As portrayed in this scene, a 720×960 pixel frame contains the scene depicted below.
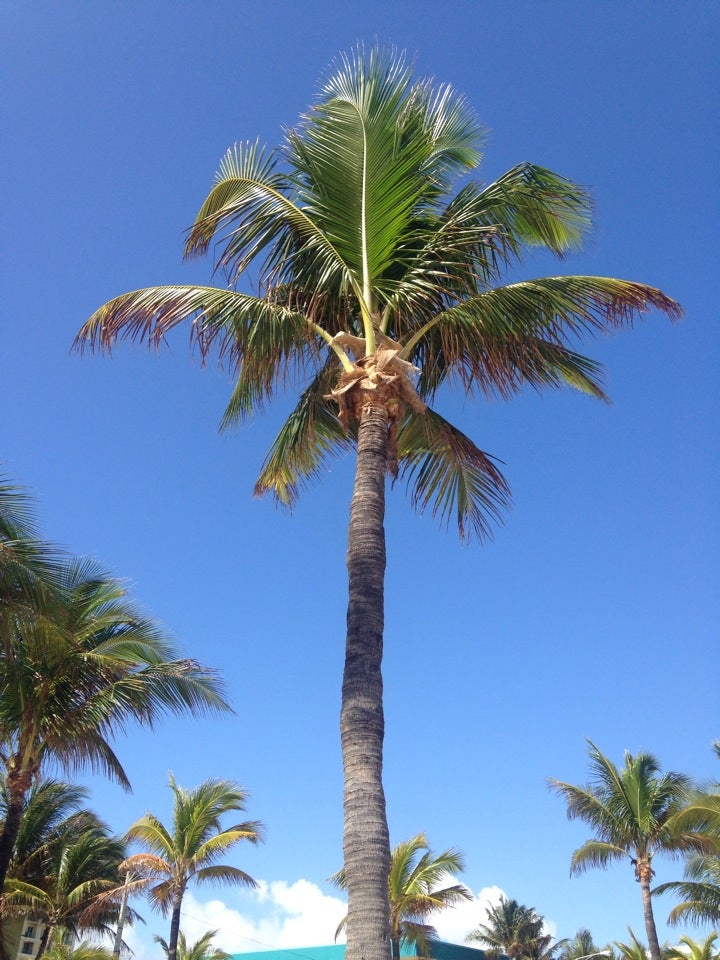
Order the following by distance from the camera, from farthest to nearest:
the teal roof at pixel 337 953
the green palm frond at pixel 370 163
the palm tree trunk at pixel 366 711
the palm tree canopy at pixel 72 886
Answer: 1. the teal roof at pixel 337 953
2. the palm tree canopy at pixel 72 886
3. the green palm frond at pixel 370 163
4. the palm tree trunk at pixel 366 711

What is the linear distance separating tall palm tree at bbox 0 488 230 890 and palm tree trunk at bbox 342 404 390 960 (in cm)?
640

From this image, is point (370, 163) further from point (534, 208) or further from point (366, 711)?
point (366, 711)

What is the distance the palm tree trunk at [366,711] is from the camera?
21.3 feet

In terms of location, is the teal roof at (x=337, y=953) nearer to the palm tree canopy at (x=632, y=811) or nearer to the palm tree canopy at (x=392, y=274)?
the palm tree canopy at (x=632, y=811)

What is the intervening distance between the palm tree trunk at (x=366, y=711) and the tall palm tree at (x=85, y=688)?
6401 millimetres

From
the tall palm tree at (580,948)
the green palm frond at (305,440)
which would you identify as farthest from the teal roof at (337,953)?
the green palm frond at (305,440)

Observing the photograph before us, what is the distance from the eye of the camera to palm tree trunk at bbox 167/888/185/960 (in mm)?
23797

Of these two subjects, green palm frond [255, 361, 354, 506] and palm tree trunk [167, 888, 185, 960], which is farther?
palm tree trunk [167, 888, 185, 960]

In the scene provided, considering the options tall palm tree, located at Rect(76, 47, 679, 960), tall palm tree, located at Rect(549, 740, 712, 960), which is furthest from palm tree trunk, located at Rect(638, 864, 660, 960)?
tall palm tree, located at Rect(76, 47, 679, 960)

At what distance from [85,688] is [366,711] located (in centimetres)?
934

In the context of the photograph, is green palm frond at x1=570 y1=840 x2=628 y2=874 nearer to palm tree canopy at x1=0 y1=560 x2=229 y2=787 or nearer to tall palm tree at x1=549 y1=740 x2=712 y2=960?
tall palm tree at x1=549 y1=740 x2=712 y2=960

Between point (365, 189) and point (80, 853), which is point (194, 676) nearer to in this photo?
point (365, 189)

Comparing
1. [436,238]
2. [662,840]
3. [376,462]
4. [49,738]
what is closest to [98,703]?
[49,738]

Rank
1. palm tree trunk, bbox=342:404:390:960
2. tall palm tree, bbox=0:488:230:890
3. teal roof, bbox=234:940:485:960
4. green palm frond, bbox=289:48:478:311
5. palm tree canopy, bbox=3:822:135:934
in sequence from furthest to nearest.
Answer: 1. teal roof, bbox=234:940:485:960
2. palm tree canopy, bbox=3:822:135:934
3. tall palm tree, bbox=0:488:230:890
4. green palm frond, bbox=289:48:478:311
5. palm tree trunk, bbox=342:404:390:960
